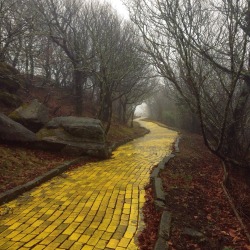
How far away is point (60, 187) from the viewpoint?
7066 millimetres

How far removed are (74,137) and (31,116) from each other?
215cm

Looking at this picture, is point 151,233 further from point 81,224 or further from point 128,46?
point 128,46

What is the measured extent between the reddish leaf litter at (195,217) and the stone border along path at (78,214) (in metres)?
0.28

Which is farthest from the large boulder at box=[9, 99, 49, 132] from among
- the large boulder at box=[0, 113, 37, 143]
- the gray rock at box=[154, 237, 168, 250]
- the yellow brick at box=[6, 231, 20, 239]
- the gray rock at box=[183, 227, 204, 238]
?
the gray rock at box=[154, 237, 168, 250]

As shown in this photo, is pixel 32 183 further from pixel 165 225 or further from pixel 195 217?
pixel 195 217

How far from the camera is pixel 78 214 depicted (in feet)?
17.4

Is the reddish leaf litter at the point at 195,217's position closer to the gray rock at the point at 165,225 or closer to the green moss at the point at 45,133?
the gray rock at the point at 165,225

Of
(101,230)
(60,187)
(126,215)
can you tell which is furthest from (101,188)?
(101,230)

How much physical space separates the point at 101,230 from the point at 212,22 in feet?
24.6

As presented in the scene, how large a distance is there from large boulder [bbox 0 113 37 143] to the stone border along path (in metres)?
2.84

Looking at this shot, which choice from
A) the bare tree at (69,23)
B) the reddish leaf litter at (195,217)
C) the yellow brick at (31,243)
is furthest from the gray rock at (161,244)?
the bare tree at (69,23)

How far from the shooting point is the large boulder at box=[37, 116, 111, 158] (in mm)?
10773

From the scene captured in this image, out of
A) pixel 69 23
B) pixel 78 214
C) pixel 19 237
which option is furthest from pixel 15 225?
pixel 69 23

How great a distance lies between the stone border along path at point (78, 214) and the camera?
14.1 ft
